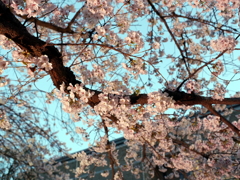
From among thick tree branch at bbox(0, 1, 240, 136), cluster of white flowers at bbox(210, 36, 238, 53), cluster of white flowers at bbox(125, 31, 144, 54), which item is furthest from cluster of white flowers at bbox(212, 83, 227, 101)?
cluster of white flowers at bbox(125, 31, 144, 54)

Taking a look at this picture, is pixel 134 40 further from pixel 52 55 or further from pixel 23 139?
pixel 23 139

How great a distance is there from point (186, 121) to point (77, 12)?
2.92 m

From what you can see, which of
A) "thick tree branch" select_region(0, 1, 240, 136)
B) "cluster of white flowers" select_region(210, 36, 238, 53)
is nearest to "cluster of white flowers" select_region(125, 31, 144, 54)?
"thick tree branch" select_region(0, 1, 240, 136)

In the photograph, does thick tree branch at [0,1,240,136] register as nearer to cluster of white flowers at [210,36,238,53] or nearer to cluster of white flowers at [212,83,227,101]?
cluster of white flowers at [212,83,227,101]

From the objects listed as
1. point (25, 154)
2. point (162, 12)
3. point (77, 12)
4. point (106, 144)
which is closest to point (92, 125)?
point (106, 144)

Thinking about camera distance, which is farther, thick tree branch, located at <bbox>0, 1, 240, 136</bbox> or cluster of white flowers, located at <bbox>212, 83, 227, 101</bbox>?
cluster of white flowers, located at <bbox>212, 83, 227, 101</bbox>

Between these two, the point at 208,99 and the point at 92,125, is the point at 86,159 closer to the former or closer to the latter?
the point at 92,125

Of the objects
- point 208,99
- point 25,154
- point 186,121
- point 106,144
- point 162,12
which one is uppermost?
point 162,12

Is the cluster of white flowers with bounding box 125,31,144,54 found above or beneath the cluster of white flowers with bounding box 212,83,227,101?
above

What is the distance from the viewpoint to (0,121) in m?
3.08

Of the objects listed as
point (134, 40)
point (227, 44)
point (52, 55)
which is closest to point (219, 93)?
point (227, 44)

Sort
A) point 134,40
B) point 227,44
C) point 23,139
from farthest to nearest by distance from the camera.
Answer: point 23,139 → point 227,44 → point 134,40

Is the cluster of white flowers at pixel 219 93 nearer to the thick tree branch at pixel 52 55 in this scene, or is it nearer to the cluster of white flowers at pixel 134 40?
the thick tree branch at pixel 52 55

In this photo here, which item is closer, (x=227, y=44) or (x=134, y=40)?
(x=134, y=40)
